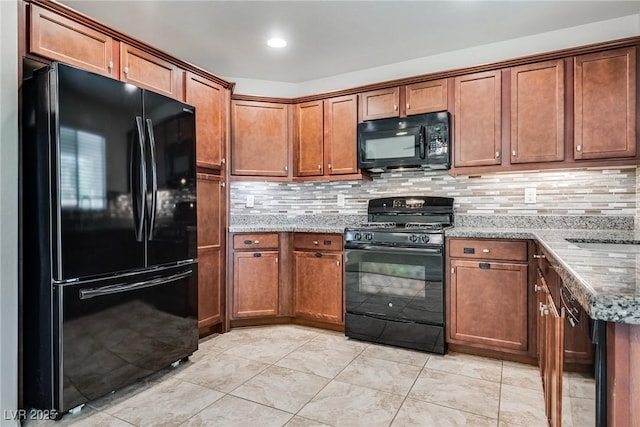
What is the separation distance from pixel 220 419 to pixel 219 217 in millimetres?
1707

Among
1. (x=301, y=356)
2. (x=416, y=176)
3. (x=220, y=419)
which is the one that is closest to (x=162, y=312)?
(x=220, y=419)

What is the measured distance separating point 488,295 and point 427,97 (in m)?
1.65

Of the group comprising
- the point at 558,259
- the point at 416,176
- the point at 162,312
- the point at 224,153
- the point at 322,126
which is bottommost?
the point at 162,312

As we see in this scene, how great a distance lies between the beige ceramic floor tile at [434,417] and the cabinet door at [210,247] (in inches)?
70.4

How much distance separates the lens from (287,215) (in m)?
3.97

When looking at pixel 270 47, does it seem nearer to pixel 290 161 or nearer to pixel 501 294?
pixel 290 161

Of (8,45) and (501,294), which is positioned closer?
(8,45)

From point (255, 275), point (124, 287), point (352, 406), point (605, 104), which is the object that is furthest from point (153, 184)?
point (605, 104)

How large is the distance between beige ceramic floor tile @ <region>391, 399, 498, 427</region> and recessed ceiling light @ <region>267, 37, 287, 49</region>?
277 centimetres

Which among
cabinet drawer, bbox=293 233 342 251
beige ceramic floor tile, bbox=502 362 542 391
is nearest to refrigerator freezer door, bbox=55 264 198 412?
cabinet drawer, bbox=293 233 342 251

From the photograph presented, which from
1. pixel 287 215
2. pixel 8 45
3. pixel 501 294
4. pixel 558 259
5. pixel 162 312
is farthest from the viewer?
pixel 287 215

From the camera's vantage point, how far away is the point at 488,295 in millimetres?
2594

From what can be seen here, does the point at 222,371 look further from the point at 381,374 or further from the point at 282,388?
the point at 381,374

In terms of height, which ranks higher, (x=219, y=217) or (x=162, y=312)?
(x=219, y=217)
